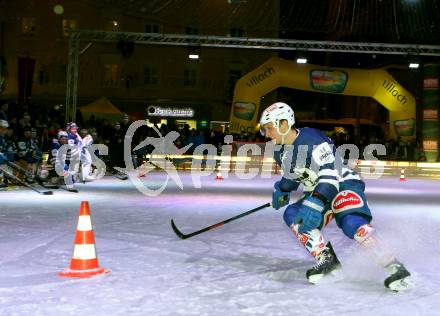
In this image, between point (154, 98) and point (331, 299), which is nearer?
point (331, 299)

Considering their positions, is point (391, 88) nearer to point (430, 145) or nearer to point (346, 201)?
point (430, 145)

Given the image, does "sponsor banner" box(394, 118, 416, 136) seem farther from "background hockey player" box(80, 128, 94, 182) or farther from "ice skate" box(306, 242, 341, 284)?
"ice skate" box(306, 242, 341, 284)

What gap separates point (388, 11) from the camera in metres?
28.6

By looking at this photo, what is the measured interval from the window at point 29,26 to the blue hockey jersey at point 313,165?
41.4 meters

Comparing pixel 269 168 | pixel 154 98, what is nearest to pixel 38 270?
pixel 269 168

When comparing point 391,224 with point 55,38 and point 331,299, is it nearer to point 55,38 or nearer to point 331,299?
point 331,299

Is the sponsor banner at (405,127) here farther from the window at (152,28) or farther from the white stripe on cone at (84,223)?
the white stripe on cone at (84,223)

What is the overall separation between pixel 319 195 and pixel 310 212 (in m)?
0.16

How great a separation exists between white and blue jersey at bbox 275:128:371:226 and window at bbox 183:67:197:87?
39.7 metres

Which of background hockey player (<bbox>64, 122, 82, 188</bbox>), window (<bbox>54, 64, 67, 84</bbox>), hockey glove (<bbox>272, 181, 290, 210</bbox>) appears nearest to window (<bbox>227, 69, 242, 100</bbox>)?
window (<bbox>54, 64, 67, 84</bbox>)

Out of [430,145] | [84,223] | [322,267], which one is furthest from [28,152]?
[430,145]

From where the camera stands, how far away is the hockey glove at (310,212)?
5.04 meters

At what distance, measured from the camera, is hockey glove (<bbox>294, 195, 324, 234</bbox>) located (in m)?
5.04

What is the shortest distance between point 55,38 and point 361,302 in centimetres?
4183
